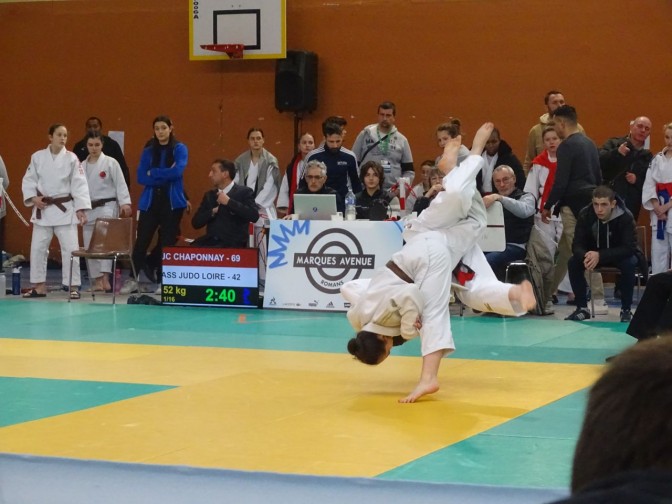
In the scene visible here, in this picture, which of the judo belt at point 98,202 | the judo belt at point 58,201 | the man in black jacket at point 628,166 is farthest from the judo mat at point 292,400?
the judo belt at point 98,202

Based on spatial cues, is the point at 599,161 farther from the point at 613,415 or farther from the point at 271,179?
the point at 613,415

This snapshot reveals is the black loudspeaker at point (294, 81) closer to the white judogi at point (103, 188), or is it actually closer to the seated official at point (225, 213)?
the white judogi at point (103, 188)

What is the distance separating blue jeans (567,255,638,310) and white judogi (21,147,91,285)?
574 cm

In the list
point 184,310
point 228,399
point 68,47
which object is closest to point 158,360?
point 228,399

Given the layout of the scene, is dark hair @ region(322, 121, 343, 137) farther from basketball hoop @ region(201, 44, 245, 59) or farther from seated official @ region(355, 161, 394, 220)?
basketball hoop @ region(201, 44, 245, 59)

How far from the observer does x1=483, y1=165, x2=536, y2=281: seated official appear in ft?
35.7

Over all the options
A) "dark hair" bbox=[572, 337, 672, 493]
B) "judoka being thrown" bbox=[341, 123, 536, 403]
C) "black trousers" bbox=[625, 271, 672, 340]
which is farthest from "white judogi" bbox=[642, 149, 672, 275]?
"dark hair" bbox=[572, 337, 672, 493]

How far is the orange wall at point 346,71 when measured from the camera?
14.0 meters

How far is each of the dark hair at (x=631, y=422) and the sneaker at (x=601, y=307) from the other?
10.1m

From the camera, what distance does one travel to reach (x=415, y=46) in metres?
14.9

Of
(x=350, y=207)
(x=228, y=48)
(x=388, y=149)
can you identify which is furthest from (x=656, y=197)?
(x=228, y=48)

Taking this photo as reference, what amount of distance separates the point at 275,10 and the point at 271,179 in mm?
2605

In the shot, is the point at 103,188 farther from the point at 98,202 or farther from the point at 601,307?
the point at 601,307

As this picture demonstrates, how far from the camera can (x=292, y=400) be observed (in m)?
6.53
